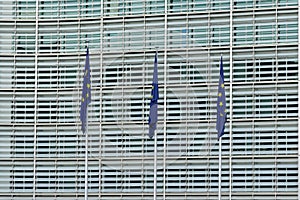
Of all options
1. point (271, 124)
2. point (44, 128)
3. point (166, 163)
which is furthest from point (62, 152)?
point (271, 124)

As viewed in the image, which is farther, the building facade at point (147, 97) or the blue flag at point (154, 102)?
the building facade at point (147, 97)

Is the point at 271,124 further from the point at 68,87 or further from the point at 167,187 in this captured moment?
the point at 68,87

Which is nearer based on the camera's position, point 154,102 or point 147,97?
point 154,102

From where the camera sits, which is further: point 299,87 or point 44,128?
point 44,128

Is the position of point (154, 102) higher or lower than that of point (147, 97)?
lower

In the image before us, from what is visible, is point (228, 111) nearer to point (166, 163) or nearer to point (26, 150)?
point (166, 163)

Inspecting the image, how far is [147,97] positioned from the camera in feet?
199

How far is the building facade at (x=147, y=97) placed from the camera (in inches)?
2309

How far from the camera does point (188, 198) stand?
59750 mm

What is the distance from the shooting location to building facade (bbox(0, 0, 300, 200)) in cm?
5866

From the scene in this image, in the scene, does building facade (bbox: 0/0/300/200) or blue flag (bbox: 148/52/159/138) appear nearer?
blue flag (bbox: 148/52/159/138)

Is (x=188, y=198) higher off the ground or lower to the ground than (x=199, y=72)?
lower

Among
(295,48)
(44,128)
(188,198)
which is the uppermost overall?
(295,48)

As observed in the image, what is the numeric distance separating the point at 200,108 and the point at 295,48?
616 centimetres
